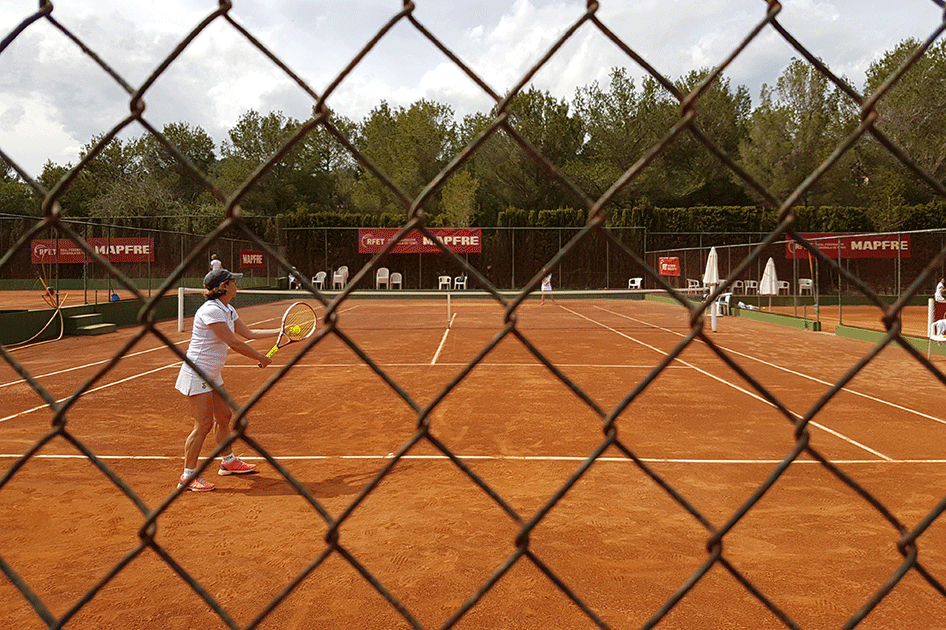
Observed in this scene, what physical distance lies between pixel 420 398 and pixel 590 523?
4.30 metres

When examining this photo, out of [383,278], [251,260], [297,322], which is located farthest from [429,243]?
[297,322]

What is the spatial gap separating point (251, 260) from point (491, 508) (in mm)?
28593

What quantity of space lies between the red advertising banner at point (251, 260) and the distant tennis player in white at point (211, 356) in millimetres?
26714

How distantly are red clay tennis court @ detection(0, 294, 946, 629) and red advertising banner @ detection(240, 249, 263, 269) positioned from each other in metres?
21.7

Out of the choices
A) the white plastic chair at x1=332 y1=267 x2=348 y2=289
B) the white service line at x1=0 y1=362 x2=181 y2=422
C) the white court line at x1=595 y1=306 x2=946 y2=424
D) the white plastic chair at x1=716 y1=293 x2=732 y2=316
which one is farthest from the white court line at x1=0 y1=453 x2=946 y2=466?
the white plastic chair at x1=332 y1=267 x2=348 y2=289

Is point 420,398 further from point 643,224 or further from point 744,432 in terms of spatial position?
point 643,224

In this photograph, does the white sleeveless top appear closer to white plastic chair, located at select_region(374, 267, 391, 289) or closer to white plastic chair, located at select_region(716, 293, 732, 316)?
white plastic chair, located at select_region(716, 293, 732, 316)

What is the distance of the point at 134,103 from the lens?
1.06 m

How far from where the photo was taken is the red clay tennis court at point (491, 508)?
3229 mm

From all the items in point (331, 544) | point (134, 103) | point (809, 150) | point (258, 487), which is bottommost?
point (258, 487)

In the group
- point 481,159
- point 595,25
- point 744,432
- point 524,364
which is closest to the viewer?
point 595,25

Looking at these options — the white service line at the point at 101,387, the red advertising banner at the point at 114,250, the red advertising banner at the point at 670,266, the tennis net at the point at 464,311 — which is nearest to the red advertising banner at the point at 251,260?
the tennis net at the point at 464,311

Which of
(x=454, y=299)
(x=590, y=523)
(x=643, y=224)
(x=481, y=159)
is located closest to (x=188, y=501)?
(x=590, y=523)

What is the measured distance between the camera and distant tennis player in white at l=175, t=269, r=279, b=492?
5.09 m
